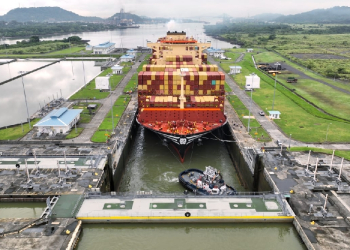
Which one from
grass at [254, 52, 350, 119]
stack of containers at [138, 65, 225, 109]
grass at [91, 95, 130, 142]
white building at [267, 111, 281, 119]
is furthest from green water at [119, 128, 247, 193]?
grass at [254, 52, 350, 119]

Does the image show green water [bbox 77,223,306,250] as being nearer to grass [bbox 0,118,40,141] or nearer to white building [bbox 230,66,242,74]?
grass [bbox 0,118,40,141]

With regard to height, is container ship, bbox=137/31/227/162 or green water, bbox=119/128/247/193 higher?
container ship, bbox=137/31/227/162

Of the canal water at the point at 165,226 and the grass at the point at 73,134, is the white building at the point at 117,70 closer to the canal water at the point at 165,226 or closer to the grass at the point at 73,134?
the canal water at the point at 165,226

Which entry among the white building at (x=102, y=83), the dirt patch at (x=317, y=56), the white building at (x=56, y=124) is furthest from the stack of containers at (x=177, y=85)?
the dirt patch at (x=317, y=56)

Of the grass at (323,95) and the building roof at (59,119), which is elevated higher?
the building roof at (59,119)

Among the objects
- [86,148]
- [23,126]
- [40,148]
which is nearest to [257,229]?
[86,148]
